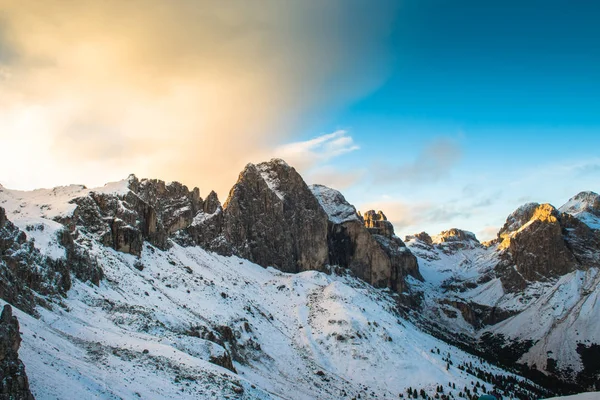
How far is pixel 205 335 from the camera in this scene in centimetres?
8075

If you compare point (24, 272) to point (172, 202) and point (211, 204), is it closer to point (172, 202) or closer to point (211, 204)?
point (172, 202)

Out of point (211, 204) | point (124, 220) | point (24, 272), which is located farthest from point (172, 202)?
point (24, 272)

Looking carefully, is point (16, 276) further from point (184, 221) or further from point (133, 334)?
point (184, 221)

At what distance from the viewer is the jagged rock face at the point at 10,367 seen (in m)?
A: 29.2

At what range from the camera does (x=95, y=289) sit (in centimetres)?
7619

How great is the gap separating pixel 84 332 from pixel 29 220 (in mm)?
31835

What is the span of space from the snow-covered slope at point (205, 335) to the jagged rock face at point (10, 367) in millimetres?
3358

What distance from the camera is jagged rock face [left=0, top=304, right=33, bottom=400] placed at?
2917cm

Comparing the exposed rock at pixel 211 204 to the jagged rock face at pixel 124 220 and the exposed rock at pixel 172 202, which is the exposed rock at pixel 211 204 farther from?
the jagged rock face at pixel 124 220

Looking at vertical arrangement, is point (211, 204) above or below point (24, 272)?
above

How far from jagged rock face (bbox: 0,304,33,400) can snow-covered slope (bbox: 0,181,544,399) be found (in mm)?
3358

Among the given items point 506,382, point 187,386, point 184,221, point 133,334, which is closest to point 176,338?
point 133,334

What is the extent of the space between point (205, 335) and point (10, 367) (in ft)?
172

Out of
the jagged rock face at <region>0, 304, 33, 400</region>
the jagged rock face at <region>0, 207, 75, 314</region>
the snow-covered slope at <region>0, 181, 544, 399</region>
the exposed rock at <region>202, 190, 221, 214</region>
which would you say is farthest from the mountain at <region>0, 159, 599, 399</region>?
the jagged rock face at <region>0, 304, 33, 400</region>
